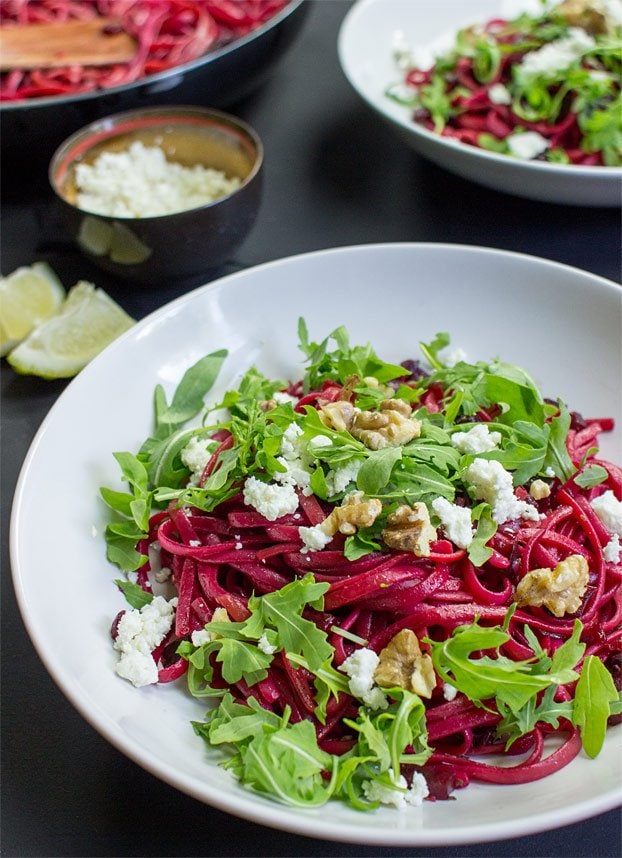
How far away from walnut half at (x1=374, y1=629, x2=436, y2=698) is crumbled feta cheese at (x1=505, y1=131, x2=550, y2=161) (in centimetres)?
204

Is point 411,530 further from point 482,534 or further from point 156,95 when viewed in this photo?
point 156,95

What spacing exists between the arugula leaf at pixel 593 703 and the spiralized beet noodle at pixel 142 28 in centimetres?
294

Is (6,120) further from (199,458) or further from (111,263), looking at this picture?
(199,458)

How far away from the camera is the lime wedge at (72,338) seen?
2705mm

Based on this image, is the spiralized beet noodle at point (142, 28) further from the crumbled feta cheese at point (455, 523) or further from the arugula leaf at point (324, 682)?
the arugula leaf at point (324, 682)

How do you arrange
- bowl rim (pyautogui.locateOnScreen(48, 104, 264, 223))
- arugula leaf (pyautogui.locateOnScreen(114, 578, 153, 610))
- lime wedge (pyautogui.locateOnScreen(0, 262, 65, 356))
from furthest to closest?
bowl rim (pyautogui.locateOnScreen(48, 104, 264, 223)) → lime wedge (pyautogui.locateOnScreen(0, 262, 65, 356)) → arugula leaf (pyautogui.locateOnScreen(114, 578, 153, 610))

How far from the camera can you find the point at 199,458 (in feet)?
6.79

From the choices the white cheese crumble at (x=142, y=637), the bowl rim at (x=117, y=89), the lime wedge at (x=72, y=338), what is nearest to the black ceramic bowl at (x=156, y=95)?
the bowl rim at (x=117, y=89)

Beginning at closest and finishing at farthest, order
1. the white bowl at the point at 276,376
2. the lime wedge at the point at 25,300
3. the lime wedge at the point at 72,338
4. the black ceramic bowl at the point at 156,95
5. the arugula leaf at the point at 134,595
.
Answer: the white bowl at the point at 276,376
the arugula leaf at the point at 134,595
the lime wedge at the point at 72,338
the lime wedge at the point at 25,300
the black ceramic bowl at the point at 156,95

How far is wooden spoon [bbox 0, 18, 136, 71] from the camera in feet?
11.8

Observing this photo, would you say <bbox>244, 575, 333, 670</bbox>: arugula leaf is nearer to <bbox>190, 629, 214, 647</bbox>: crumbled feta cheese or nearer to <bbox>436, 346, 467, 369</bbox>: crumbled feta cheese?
<bbox>190, 629, 214, 647</bbox>: crumbled feta cheese

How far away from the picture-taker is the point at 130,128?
10.4ft

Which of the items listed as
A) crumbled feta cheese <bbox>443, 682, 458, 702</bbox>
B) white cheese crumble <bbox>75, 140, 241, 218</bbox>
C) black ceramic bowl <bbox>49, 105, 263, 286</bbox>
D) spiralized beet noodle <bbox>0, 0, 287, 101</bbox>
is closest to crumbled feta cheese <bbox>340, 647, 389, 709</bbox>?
crumbled feta cheese <bbox>443, 682, 458, 702</bbox>

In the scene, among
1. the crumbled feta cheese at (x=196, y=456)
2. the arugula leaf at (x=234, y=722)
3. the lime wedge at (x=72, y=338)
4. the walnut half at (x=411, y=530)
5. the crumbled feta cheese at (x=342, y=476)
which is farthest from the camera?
the lime wedge at (x=72, y=338)
